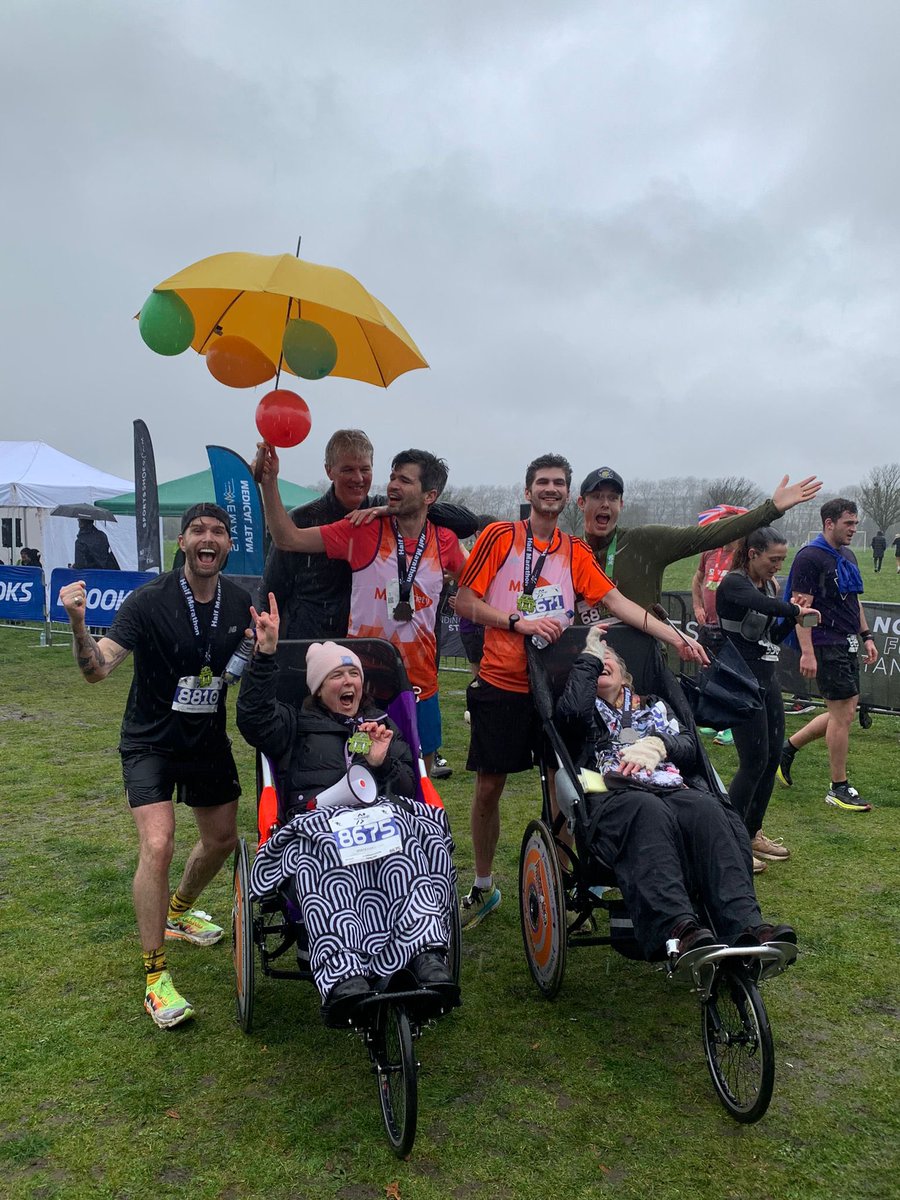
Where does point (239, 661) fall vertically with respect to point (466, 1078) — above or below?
above

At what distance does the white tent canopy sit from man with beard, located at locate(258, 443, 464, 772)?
15.8m

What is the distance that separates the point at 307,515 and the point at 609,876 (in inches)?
83.6

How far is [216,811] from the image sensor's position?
3.56m

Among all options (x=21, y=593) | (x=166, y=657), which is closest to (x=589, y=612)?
(x=166, y=657)

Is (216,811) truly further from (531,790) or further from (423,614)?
(531,790)

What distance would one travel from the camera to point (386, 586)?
12.4 ft

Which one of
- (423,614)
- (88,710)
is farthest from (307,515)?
(88,710)

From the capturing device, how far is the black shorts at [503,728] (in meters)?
3.82

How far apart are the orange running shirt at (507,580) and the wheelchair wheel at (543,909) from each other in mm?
661

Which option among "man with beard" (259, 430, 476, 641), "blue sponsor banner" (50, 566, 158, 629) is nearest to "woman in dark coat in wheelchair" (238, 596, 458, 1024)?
"man with beard" (259, 430, 476, 641)

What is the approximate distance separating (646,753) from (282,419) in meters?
2.13

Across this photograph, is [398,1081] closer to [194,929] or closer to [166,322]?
[194,929]

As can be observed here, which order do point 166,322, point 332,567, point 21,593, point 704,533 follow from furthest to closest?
point 21,593
point 704,533
point 332,567
point 166,322

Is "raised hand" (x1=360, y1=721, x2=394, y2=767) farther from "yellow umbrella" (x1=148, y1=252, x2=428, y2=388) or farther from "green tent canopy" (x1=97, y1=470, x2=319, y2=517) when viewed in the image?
"green tent canopy" (x1=97, y1=470, x2=319, y2=517)
